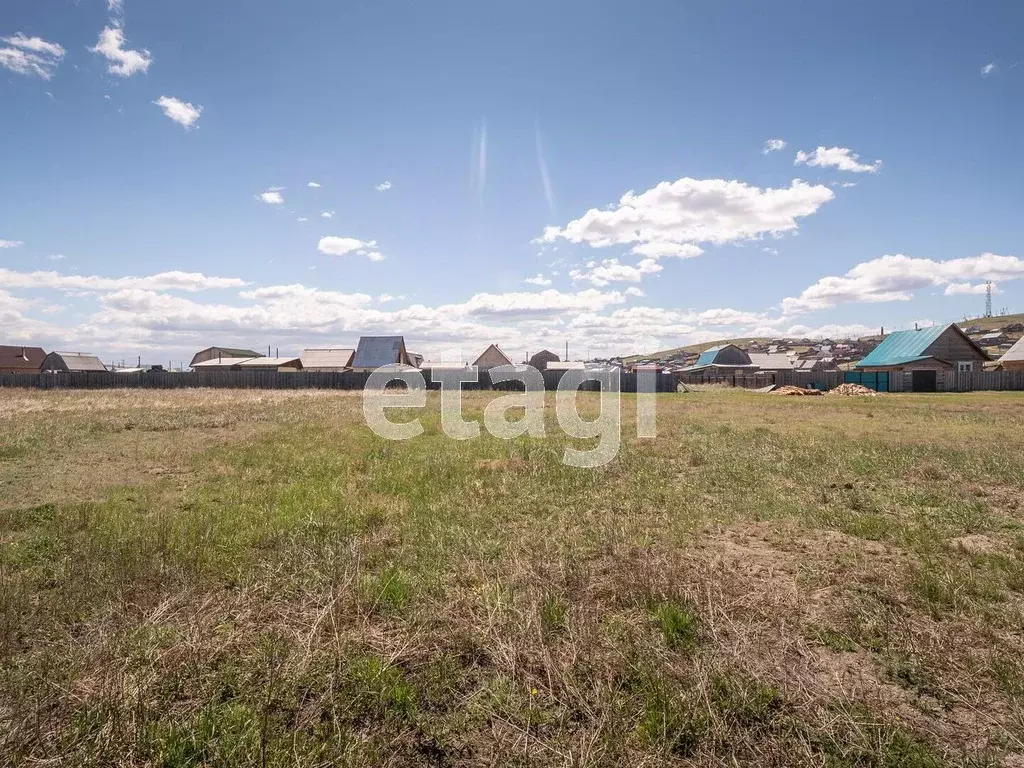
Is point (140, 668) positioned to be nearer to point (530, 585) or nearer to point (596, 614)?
point (530, 585)

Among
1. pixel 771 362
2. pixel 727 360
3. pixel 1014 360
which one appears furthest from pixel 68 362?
pixel 1014 360

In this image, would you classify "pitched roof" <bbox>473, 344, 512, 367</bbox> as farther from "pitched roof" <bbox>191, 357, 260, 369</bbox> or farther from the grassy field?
the grassy field

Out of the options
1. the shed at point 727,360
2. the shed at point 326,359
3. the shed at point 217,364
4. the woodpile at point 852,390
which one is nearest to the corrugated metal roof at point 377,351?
the shed at point 326,359

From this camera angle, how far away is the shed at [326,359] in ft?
213

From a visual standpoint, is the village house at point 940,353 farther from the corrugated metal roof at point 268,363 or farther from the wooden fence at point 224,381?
the corrugated metal roof at point 268,363

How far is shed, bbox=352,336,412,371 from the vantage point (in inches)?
2363

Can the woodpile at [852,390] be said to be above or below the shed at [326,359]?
below

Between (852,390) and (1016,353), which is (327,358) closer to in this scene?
(852,390)

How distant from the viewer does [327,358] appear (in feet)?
216

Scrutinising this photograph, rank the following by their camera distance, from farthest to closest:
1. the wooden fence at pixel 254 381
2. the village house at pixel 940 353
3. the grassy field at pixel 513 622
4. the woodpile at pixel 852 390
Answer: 1. the wooden fence at pixel 254 381
2. the village house at pixel 940 353
3. the woodpile at pixel 852 390
4. the grassy field at pixel 513 622

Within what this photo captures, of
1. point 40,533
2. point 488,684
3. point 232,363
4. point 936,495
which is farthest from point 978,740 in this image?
point 232,363

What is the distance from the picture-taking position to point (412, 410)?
24391 mm

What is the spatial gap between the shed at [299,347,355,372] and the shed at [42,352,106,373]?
30840mm

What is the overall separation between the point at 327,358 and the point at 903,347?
6068 centimetres
